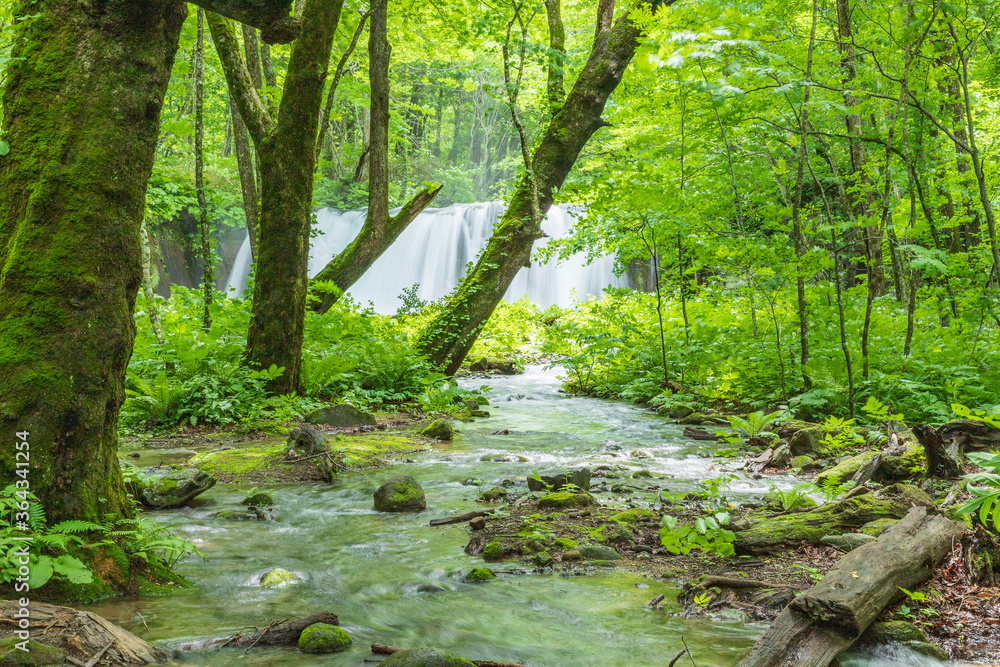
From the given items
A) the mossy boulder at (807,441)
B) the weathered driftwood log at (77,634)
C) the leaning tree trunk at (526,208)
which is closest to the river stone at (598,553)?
the weathered driftwood log at (77,634)

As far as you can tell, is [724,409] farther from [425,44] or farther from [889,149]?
[425,44]

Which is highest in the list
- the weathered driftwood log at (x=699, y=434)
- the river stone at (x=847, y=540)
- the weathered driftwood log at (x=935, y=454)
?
the weathered driftwood log at (x=935, y=454)

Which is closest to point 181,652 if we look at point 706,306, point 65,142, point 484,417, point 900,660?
point 65,142

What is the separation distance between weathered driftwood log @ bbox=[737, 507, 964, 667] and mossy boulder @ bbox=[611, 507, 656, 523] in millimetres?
1406

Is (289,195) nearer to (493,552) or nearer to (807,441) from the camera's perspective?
(493,552)

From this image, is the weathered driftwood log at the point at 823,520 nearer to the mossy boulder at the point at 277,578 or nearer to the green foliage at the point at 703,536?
the green foliage at the point at 703,536

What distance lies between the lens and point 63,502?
7.40 ft

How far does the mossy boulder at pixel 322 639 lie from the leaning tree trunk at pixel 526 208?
23.6 ft

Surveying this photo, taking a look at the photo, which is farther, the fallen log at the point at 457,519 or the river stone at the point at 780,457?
the river stone at the point at 780,457

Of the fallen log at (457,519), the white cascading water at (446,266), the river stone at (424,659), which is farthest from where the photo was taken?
the white cascading water at (446,266)

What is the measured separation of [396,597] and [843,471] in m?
3.12

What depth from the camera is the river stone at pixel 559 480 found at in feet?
14.7

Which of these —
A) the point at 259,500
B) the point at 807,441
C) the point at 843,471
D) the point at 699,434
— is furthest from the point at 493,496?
the point at 699,434

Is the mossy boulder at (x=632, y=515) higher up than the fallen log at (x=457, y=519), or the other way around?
the mossy boulder at (x=632, y=515)
